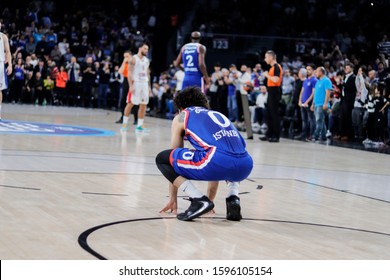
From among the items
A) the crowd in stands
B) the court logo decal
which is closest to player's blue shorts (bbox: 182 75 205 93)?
the court logo decal

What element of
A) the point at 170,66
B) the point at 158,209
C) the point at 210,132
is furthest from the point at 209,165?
the point at 170,66

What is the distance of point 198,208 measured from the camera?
25.9 ft

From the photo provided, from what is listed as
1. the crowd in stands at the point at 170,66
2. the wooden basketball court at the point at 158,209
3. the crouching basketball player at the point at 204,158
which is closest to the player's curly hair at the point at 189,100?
the crouching basketball player at the point at 204,158

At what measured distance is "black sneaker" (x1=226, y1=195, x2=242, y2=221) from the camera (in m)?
8.09

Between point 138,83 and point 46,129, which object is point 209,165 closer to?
point 46,129

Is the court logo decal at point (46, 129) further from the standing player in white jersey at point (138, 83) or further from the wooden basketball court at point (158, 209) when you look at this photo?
the wooden basketball court at point (158, 209)

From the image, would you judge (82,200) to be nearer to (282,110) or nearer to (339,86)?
(339,86)

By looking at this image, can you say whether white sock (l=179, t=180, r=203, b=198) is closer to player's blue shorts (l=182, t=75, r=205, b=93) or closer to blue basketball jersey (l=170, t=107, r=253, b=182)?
blue basketball jersey (l=170, t=107, r=253, b=182)

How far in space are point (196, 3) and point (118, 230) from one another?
2849 centimetres

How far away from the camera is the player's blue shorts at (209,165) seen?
310 inches

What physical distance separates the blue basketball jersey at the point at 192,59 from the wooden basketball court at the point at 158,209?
2307 millimetres

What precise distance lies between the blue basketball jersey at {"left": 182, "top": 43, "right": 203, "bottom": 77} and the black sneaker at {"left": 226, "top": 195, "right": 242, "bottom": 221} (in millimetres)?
9259

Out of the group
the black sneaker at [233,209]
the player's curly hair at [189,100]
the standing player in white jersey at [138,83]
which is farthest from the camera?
the standing player in white jersey at [138,83]
